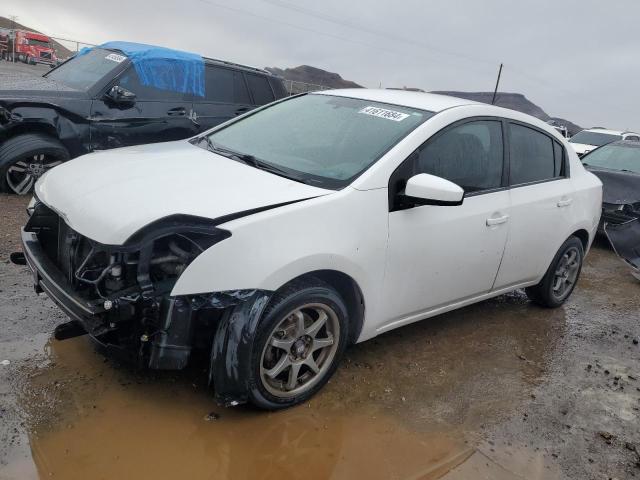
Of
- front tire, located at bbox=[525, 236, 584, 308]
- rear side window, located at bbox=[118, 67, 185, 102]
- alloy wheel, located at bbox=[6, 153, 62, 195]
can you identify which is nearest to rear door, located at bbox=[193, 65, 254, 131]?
rear side window, located at bbox=[118, 67, 185, 102]

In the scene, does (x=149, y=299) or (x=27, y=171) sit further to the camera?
(x=27, y=171)

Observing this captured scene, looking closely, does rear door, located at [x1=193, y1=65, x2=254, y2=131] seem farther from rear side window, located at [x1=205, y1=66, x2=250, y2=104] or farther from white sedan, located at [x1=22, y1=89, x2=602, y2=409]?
white sedan, located at [x1=22, y1=89, x2=602, y2=409]

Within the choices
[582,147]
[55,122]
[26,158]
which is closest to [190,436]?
[26,158]

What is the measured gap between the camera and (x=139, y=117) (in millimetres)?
6852

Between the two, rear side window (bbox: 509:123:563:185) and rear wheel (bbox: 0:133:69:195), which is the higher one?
rear side window (bbox: 509:123:563:185)

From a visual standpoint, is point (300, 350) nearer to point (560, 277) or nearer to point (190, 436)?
point (190, 436)

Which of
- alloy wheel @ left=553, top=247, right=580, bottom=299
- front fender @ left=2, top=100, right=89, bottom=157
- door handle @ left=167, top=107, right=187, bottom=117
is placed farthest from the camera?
door handle @ left=167, top=107, right=187, bottom=117

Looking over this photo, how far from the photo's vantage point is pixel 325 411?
3.13 metres

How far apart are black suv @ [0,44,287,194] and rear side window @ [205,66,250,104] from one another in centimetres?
1

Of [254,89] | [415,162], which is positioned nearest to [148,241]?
[415,162]

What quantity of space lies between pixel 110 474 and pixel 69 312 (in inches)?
31.8

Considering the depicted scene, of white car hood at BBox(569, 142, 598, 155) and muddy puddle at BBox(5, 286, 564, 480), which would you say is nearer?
muddy puddle at BBox(5, 286, 564, 480)

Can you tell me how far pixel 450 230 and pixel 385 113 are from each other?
918mm

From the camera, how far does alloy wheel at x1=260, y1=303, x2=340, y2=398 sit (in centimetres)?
295
